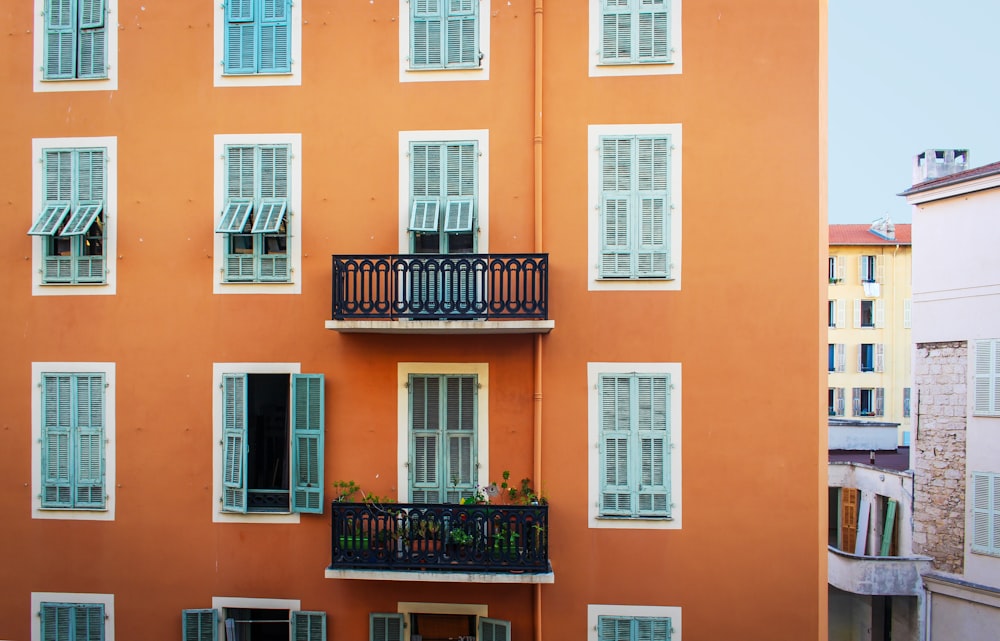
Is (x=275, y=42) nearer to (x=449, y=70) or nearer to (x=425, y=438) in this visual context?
(x=449, y=70)

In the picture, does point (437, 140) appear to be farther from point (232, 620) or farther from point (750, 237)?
point (232, 620)

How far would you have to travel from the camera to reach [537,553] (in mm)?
9641

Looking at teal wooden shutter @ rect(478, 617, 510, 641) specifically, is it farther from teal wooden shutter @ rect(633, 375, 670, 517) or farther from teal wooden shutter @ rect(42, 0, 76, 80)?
teal wooden shutter @ rect(42, 0, 76, 80)

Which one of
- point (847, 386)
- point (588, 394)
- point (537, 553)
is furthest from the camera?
point (847, 386)

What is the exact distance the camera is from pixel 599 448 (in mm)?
10273

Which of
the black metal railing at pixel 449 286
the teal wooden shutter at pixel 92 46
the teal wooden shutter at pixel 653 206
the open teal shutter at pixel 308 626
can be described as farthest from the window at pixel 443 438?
the teal wooden shutter at pixel 92 46

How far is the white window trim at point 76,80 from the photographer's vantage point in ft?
36.1

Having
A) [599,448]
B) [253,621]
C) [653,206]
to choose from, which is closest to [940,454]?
[599,448]

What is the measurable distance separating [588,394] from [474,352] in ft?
5.43

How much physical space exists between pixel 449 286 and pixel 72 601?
701cm

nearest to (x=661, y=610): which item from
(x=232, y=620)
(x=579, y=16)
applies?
(x=232, y=620)

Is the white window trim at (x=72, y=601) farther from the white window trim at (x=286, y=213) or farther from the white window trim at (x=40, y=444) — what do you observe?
the white window trim at (x=286, y=213)

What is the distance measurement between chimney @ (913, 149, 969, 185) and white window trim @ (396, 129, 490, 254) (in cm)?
1568

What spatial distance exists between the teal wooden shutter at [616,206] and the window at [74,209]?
7.09 metres
